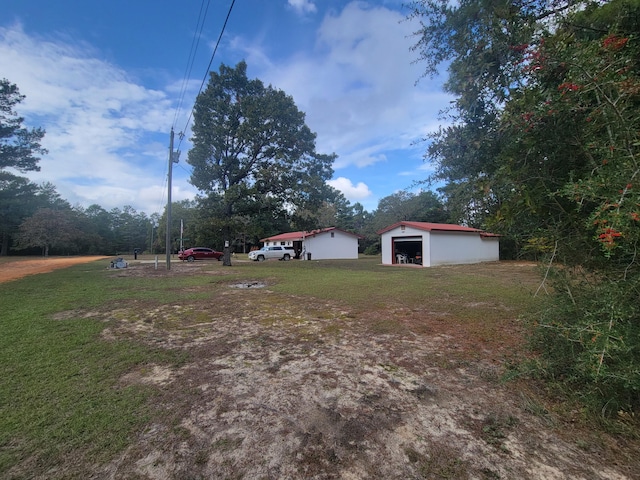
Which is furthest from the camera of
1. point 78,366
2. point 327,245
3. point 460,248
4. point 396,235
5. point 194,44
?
point 327,245

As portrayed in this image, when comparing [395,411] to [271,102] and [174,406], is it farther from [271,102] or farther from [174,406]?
[271,102]

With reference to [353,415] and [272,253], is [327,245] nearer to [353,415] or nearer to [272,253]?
[272,253]

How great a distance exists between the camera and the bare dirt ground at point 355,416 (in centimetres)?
186

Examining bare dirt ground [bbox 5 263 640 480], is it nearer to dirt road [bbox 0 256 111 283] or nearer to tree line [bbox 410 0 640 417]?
tree line [bbox 410 0 640 417]

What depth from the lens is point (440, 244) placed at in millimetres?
19141

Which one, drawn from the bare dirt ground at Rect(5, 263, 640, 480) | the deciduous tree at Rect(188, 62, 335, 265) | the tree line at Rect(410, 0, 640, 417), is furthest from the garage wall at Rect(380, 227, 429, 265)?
the tree line at Rect(410, 0, 640, 417)

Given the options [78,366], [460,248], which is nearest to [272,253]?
[460,248]

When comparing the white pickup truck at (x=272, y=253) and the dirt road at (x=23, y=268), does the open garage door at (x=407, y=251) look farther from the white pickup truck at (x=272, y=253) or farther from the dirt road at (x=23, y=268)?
the dirt road at (x=23, y=268)

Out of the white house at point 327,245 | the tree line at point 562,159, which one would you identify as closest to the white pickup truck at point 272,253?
the white house at point 327,245

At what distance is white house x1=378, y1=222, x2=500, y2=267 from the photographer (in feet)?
61.5

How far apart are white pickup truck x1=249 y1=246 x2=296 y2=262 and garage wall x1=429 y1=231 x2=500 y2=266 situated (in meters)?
14.7

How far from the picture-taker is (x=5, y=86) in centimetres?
2223

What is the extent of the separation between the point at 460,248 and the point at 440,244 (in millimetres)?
2214

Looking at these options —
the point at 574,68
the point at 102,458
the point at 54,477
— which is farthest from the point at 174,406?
the point at 574,68
